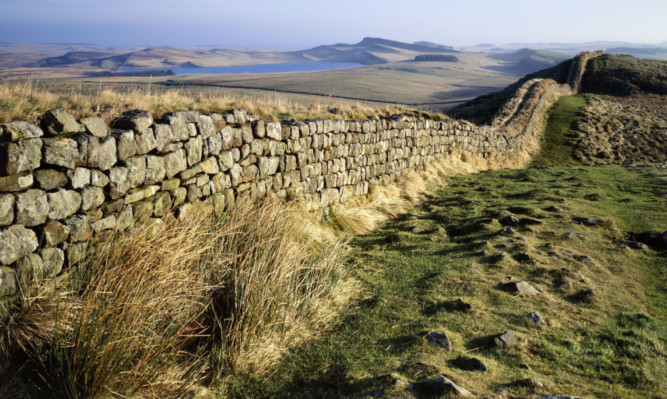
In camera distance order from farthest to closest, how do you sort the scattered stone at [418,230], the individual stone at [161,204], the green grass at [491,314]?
the scattered stone at [418,230], the individual stone at [161,204], the green grass at [491,314]

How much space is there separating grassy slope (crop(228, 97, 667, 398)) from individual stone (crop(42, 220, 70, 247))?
2.13m

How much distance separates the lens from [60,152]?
13.9 ft

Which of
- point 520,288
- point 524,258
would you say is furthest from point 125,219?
point 524,258

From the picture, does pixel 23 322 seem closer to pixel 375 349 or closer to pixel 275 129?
pixel 375 349

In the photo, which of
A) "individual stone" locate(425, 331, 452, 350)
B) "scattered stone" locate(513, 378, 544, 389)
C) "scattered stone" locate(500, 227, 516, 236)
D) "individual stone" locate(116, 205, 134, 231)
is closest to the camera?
"scattered stone" locate(513, 378, 544, 389)

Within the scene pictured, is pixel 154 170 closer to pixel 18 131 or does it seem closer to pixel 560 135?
pixel 18 131

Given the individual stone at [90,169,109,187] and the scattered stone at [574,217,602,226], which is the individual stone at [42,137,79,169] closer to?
the individual stone at [90,169,109,187]

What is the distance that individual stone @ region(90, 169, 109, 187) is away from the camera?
4.56 metres

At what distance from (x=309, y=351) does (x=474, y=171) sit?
12.9 meters

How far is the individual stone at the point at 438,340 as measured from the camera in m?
4.33

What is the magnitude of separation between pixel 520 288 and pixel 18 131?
5.70 meters

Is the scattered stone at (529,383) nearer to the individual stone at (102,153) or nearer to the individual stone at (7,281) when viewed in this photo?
the individual stone at (7,281)

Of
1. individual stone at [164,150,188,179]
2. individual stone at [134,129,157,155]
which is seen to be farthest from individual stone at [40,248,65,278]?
individual stone at [164,150,188,179]

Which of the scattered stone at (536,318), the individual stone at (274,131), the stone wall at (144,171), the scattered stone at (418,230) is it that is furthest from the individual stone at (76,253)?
the scattered stone at (418,230)
